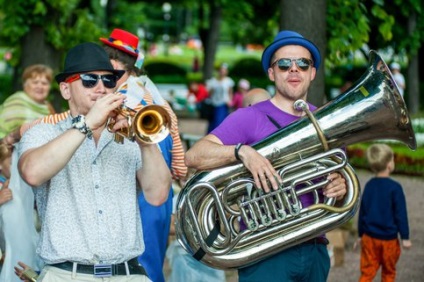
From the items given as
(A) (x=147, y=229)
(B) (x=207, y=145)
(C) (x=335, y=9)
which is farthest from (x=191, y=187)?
(C) (x=335, y=9)

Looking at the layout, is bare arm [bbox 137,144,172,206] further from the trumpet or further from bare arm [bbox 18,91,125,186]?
bare arm [bbox 18,91,125,186]

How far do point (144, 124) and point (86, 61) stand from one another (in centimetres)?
43

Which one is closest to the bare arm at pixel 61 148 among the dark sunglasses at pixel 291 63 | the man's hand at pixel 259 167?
the man's hand at pixel 259 167

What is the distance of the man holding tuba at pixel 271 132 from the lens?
16.4 ft

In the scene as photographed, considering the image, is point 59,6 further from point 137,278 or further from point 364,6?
point 137,278

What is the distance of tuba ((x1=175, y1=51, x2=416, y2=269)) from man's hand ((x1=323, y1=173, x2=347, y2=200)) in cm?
2

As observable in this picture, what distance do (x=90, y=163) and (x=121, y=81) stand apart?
4.87 feet

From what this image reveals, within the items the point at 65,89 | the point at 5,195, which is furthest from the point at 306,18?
the point at 65,89

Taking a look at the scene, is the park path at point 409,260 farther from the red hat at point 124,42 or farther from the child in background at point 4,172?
the red hat at point 124,42

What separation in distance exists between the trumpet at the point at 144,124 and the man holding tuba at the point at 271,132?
22.0 inches

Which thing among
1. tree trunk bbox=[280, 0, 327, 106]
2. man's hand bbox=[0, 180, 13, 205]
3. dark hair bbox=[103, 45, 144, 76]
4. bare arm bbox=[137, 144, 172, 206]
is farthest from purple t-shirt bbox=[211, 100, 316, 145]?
tree trunk bbox=[280, 0, 327, 106]

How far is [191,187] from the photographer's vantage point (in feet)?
16.5

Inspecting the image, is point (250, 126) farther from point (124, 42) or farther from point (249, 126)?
point (124, 42)

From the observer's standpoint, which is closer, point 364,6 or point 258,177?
point 258,177
